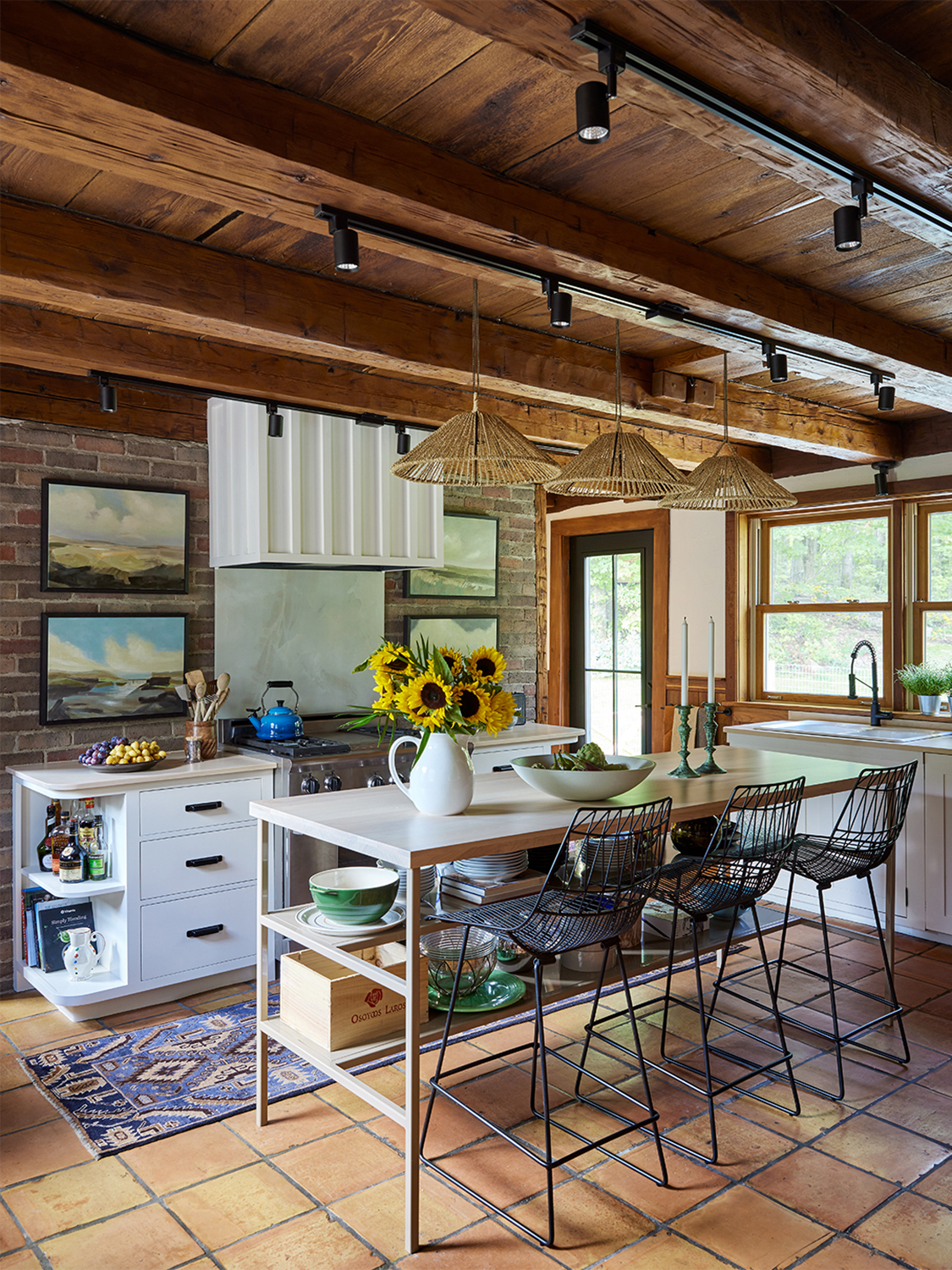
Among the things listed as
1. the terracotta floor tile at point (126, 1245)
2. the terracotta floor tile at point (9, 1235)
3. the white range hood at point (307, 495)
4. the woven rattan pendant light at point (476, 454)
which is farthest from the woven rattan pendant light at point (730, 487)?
the terracotta floor tile at point (9, 1235)

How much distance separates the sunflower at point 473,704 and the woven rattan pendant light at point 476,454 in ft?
2.27

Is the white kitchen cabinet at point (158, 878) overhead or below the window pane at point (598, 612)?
below

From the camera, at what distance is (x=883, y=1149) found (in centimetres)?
274

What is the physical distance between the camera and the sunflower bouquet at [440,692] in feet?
8.79

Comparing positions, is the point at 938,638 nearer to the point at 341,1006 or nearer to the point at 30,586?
the point at 341,1006

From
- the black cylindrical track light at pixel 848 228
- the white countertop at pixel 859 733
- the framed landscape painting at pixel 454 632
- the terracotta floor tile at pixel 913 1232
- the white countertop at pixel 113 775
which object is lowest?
the terracotta floor tile at pixel 913 1232

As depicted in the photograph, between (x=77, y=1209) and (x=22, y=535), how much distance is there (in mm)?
2645

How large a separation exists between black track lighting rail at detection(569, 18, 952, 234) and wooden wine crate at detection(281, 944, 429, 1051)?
2053mm

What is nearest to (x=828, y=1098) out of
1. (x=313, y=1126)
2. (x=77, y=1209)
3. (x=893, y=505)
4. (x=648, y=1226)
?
(x=648, y=1226)

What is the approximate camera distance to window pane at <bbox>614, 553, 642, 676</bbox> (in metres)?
7.14

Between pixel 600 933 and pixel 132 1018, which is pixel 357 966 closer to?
pixel 600 933

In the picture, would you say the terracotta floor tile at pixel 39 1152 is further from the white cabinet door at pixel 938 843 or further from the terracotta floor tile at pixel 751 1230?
the white cabinet door at pixel 938 843

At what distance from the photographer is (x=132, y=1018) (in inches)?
145

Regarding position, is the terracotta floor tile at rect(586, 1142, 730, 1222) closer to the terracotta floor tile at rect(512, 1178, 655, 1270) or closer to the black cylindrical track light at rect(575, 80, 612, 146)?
the terracotta floor tile at rect(512, 1178, 655, 1270)
